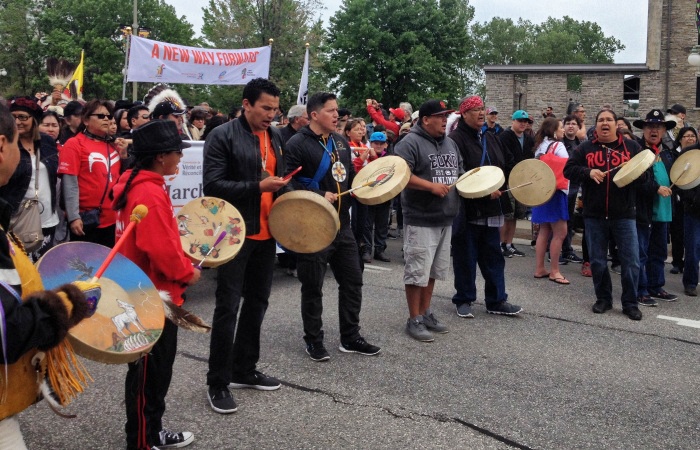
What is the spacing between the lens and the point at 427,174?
5.96 metres

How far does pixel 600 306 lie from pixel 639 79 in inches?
1408

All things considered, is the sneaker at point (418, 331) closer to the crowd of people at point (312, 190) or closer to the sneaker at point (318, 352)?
the crowd of people at point (312, 190)

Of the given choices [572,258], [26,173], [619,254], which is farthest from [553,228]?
[26,173]

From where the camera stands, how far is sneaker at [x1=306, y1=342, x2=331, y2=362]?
5352mm

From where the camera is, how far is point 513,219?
10359 mm

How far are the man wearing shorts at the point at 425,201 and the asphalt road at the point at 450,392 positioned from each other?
49 centimetres

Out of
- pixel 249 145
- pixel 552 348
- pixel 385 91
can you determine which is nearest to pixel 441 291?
pixel 552 348

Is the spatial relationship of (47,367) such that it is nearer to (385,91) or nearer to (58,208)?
(58,208)

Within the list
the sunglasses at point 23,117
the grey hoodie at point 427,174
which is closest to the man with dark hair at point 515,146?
the grey hoodie at point 427,174

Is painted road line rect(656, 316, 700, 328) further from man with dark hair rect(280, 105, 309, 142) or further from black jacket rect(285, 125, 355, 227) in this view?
man with dark hair rect(280, 105, 309, 142)

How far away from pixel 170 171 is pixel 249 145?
0.92 m

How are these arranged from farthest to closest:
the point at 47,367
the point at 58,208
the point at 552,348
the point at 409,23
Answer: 1. the point at 409,23
2. the point at 58,208
3. the point at 552,348
4. the point at 47,367

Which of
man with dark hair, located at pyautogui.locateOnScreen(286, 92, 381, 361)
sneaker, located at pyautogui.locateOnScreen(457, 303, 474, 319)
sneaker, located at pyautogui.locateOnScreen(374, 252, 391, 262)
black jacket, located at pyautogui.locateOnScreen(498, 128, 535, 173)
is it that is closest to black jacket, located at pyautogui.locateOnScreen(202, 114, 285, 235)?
man with dark hair, located at pyautogui.locateOnScreen(286, 92, 381, 361)

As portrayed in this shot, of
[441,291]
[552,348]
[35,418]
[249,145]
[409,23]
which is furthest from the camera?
[409,23]
